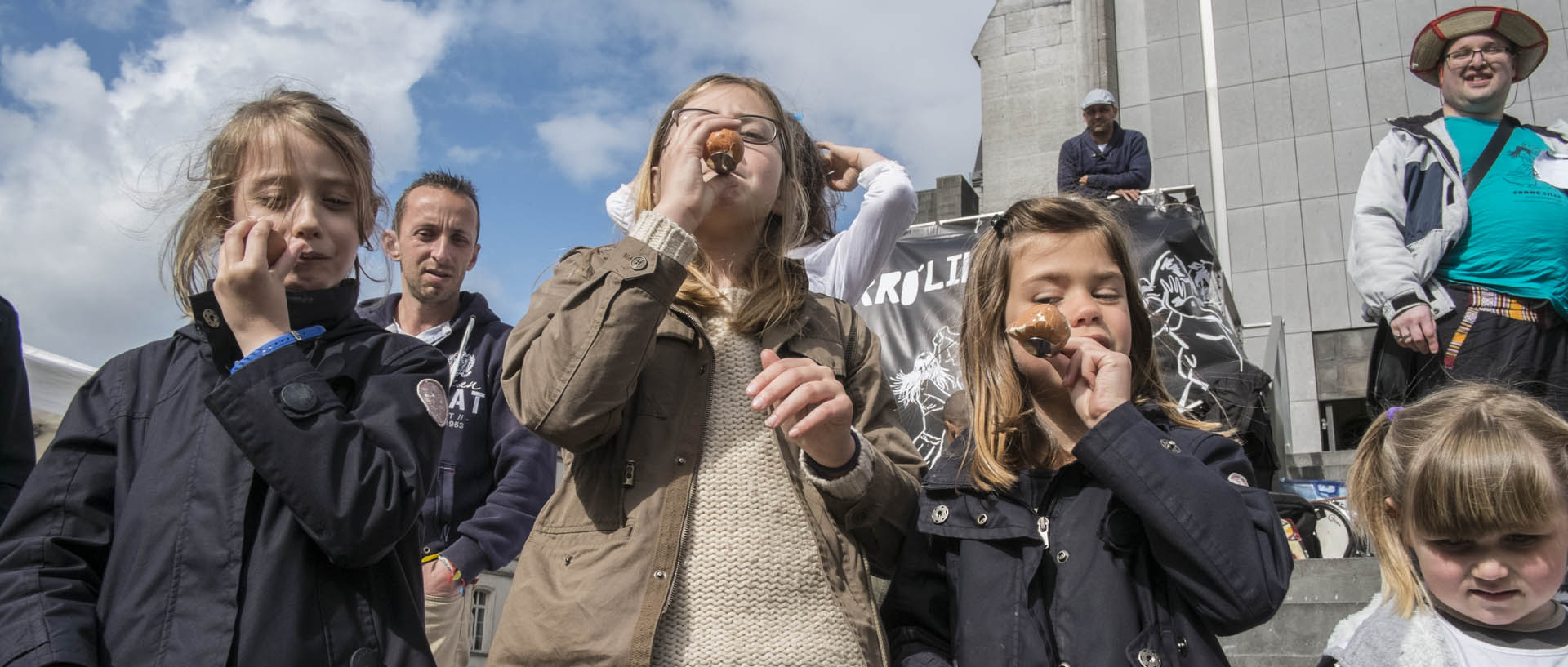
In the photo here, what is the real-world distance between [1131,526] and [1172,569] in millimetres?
113

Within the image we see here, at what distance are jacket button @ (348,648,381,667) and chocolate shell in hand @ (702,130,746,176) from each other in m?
1.04

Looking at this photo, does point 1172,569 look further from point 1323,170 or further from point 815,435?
point 1323,170

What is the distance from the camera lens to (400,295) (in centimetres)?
415

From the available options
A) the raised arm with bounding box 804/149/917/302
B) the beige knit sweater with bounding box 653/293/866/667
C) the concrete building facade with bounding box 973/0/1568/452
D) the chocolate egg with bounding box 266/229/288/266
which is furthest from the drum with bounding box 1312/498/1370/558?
the chocolate egg with bounding box 266/229/288/266

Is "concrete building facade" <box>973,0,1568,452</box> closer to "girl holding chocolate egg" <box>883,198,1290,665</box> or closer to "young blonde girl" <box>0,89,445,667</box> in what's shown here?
"girl holding chocolate egg" <box>883,198,1290,665</box>

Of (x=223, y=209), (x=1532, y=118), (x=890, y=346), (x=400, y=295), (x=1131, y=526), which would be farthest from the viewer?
(x=1532, y=118)

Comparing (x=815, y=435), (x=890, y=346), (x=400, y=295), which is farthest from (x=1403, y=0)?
(x=815, y=435)

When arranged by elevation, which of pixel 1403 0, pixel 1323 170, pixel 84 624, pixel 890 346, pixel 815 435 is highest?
pixel 1403 0

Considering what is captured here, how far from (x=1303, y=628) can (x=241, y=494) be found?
395 cm

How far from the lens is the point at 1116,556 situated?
6.60ft

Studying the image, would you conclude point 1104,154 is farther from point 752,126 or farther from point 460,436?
point 752,126

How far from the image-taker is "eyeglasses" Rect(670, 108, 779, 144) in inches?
91.6

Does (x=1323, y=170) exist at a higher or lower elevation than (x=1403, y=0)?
lower

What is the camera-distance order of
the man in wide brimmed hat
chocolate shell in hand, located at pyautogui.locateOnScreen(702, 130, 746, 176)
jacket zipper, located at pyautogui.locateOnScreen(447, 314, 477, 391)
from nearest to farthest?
chocolate shell in hand, located at pyautogui.locateOnScreen(702, 130, 746, 176) < jacket zipper, located at pyautogui.locateOnScreen(447, 314, 477, 391) < the man in wide brimmed hat
